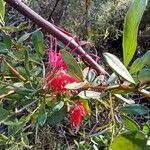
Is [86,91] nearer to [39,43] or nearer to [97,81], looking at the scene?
[97,81]

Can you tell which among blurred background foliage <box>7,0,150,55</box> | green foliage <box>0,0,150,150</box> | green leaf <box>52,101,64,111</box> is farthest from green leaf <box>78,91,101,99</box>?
blurred background foliage <box>7,0,150,55</box>

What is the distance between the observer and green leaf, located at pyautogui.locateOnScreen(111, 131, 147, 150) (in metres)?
0.35

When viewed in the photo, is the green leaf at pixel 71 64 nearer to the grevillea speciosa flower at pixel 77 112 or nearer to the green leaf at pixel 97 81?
the green leaf at pixel 97 81

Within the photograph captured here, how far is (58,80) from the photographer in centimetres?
51

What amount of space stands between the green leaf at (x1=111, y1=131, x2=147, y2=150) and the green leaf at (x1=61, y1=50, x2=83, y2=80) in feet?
0.35

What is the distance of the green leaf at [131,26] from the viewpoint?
16.1 inches

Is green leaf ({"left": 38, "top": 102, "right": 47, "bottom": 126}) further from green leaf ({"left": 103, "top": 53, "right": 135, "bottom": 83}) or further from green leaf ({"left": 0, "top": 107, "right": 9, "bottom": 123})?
green leaf ({"left": 103, "top": 53, "right": 135, "bottom": 83})

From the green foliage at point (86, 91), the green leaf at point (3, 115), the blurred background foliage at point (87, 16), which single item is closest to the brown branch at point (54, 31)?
the green foliage at point (86, 91)

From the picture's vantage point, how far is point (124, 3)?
2221mm

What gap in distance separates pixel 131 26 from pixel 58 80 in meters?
0.13

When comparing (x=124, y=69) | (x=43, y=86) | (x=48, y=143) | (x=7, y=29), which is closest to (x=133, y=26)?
(x=124, y=69)

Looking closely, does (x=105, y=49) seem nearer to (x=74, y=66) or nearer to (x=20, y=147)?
(x=20, y=147)

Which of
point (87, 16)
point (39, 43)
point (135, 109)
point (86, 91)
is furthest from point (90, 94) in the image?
point (87, 16)

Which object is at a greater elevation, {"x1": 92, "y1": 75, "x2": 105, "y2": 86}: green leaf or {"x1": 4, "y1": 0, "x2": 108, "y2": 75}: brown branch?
{"x1": 4, "y1": 0, "x2": 108, "y2": 75}: brown branch
